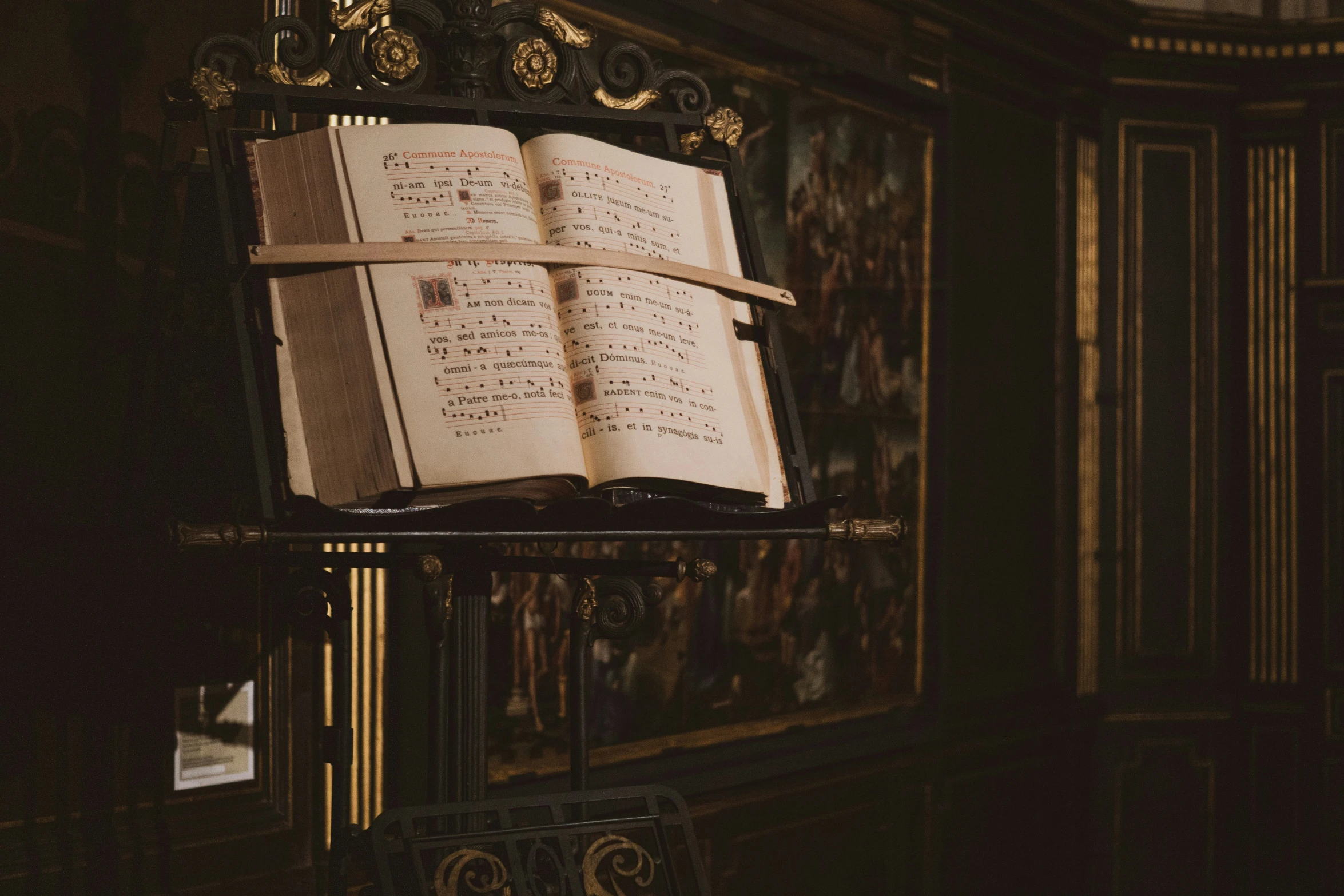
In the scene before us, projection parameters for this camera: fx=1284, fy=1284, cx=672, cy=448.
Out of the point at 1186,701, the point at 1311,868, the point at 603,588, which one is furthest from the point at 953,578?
the point at 603,588

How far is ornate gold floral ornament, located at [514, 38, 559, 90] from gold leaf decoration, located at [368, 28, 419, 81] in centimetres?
16

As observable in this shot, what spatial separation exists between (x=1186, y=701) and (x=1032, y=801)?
33.2 inches

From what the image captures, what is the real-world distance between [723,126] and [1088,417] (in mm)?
3305

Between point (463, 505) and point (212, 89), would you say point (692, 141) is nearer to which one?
point (212, 89)

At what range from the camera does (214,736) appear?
8.37 feet

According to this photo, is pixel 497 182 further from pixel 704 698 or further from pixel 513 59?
pixel 704 698

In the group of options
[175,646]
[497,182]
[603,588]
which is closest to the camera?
[497,182]

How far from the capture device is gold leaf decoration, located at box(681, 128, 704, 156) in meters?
2.12

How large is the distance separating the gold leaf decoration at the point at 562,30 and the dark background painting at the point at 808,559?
142 centimetres

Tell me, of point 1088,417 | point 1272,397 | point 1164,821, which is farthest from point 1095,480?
point 1164,821

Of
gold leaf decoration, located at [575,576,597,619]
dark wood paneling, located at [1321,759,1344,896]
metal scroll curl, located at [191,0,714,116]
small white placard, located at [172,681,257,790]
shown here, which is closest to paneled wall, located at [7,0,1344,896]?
dark wood paneling, located at [1321,759,1344,896]

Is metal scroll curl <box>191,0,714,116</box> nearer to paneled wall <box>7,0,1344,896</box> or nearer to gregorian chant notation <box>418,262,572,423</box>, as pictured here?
gregorian chant notation <box>418,262,572,423</box>

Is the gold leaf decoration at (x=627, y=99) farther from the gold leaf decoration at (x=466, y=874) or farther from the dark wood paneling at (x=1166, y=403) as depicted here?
the dark wood paneling at (x=1166, y=403)

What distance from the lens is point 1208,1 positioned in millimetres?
5473
